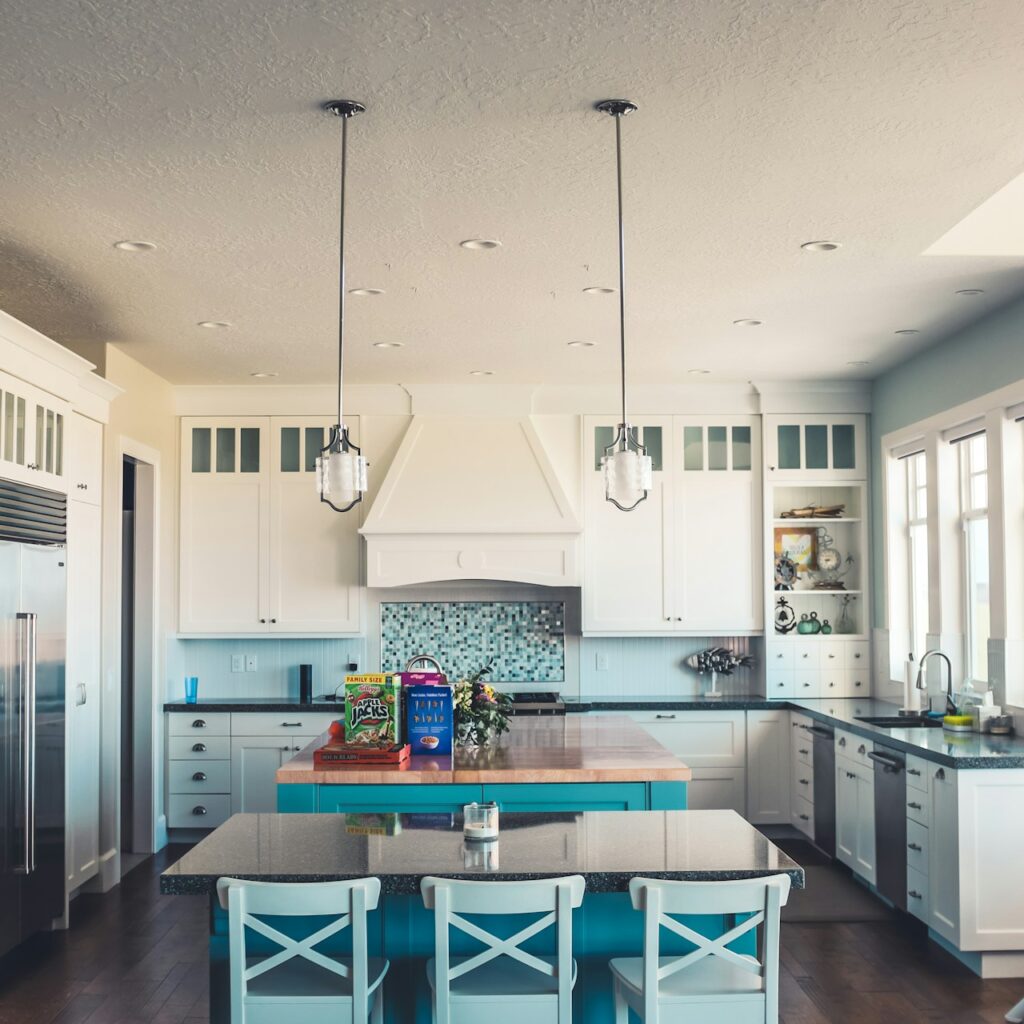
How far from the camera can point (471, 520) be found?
22.6 feet

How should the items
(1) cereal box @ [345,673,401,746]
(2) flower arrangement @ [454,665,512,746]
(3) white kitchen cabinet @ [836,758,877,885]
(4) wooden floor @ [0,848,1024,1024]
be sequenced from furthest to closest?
(3) white kitchen cabinet @ [836,758,877,885]
(2) flower arrangement @ [454,665,512,746]
(1) cereal box @ [345,673,401,746]
(4) wooden floor @ [0,848,1024,1024]

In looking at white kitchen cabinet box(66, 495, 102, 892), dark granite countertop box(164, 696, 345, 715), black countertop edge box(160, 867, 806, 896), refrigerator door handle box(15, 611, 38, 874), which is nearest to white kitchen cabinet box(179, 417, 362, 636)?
dark granite countertop box(164, 696, 345, 715)

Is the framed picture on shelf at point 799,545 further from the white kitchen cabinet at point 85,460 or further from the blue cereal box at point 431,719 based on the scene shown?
the white kitchen cabinet at point 85,460

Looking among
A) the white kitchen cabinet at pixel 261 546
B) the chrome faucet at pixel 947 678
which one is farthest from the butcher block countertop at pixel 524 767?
the white kitchen cabinet at pixel 261 546

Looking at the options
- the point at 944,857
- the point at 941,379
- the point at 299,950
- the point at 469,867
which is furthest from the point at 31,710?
the point at 941,379

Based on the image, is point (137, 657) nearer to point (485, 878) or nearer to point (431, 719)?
point (431, 719)

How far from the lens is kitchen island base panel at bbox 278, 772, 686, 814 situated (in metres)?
4.15

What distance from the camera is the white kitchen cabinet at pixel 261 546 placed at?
23.4 feet

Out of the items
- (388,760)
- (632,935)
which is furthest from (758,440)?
(632,935)

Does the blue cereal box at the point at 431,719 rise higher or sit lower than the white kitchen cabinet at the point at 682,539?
lower

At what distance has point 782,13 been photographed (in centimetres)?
254

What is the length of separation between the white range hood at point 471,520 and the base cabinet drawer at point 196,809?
1.59 meters

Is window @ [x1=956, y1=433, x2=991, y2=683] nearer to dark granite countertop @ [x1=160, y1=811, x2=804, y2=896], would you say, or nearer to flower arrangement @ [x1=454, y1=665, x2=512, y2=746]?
flower arrangement @ [x1=454, y1=665, x2=512, y2=746]

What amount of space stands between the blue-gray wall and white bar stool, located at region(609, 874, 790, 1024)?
3.23 metres
